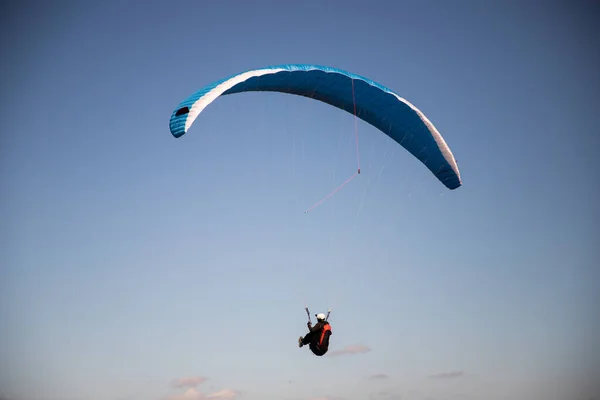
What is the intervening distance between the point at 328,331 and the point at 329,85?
620cm

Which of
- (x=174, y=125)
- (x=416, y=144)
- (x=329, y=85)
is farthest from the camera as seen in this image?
→ (x=416, y=144)

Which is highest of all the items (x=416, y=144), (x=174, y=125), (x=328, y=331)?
(x=416, y=144)

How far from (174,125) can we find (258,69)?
8.35 feet

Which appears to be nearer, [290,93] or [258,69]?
[258,69]

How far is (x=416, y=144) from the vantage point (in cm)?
2083

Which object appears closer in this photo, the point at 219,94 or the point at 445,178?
the point at 219,94

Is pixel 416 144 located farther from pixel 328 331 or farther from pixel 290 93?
pixel 328 331

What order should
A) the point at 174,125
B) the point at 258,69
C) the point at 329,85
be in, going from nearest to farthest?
1. the point at 174,125
2. the point at 258,69
3. the point at 329,85

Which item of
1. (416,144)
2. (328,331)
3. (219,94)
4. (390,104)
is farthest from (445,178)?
(219,94)

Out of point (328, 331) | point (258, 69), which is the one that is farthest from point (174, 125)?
point (328, 331)

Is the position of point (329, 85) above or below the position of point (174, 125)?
above

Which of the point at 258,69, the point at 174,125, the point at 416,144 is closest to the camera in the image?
the point at 174,125

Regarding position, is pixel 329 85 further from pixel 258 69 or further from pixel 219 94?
pixel 219 94

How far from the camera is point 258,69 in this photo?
17.3m
